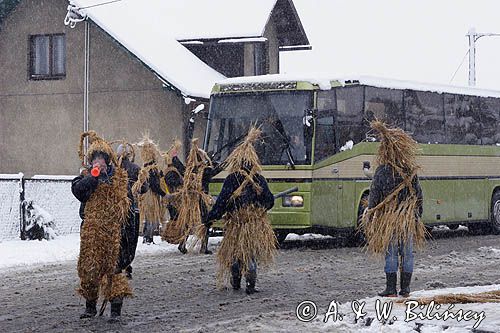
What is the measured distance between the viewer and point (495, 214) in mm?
24078

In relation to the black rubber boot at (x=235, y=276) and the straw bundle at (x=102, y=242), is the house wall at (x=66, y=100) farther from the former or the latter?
the straw bundle at (x=102, y=242)

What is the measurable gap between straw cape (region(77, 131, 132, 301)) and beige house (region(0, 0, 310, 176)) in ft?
52.1

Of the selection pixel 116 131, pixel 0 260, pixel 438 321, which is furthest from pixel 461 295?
pixel 116 131

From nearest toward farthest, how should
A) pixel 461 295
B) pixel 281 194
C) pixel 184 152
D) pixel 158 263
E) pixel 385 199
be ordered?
pixel 461 295
pixel 385 199
pixel 158 263
pixel 281 194
pixel 184 152

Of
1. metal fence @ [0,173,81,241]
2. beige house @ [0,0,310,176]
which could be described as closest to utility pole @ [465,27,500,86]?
beige house @ [0,0,310,176]

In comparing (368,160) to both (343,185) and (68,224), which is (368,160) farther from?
(68,224)

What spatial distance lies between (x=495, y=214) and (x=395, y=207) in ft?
42.8

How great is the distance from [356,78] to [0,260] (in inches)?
311

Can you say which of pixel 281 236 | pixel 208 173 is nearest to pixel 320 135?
pixel 208 173

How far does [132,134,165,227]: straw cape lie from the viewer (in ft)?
61.7

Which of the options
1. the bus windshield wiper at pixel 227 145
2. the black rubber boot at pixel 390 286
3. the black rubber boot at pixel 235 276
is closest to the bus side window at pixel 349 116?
the bus windshield wiper at pixel 227 145

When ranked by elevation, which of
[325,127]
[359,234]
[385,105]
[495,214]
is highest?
[385,105]

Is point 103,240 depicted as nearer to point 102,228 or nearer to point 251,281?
point 102,228

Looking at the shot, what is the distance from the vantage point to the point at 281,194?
62.0 ft
